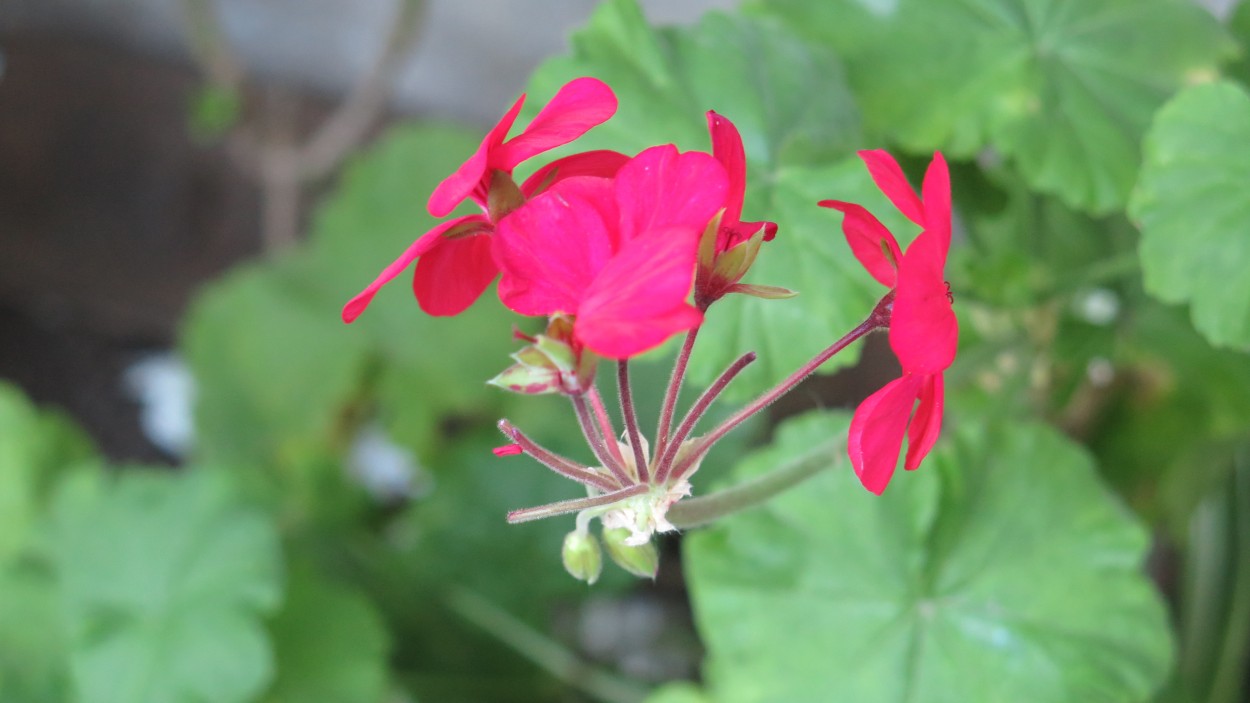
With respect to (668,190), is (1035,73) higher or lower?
lower

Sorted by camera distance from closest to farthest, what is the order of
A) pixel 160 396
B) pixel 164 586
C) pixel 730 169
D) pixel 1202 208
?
1. pixel 730 169
2. pixel 1202 208
3. pixel 164 586
4. pixel 160 396

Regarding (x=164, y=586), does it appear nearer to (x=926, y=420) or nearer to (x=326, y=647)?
(x=326, y=647)

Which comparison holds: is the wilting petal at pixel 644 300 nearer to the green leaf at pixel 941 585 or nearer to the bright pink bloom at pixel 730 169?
the bright pink bloom at pixel 730 169

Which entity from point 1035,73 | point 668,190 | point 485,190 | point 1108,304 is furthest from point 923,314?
point 1108,304

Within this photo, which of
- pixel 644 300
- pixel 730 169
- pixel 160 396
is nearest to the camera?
pixel 644 300

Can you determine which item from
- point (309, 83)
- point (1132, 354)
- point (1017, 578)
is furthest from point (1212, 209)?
point (309, 83)

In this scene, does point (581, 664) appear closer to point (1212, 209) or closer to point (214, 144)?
point (1212, 209)
